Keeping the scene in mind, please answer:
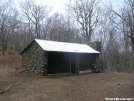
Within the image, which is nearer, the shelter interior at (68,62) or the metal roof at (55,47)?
the metal roof at (55,47)

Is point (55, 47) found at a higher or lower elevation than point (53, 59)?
higher

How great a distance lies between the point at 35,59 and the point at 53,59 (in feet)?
5.60

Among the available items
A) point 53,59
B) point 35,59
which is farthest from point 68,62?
point 35,59

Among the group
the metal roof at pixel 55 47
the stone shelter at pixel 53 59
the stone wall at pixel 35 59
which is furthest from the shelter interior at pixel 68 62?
the stone wall at pixel 35 59

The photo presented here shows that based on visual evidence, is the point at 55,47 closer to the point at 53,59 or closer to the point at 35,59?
the point at 53,59

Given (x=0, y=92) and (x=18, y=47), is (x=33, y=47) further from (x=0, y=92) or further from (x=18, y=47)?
(x=18, y=47)

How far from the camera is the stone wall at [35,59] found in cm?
1363

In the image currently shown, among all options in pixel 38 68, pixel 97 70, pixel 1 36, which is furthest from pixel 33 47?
pixel 1 36

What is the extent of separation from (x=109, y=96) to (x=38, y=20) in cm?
2695

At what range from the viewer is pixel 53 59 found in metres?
14.7

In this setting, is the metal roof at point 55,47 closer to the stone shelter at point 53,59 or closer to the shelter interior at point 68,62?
the stone shelter at point 53,59

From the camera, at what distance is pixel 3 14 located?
28.0m

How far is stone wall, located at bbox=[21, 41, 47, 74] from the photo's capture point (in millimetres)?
13633

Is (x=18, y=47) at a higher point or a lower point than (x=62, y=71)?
higher
